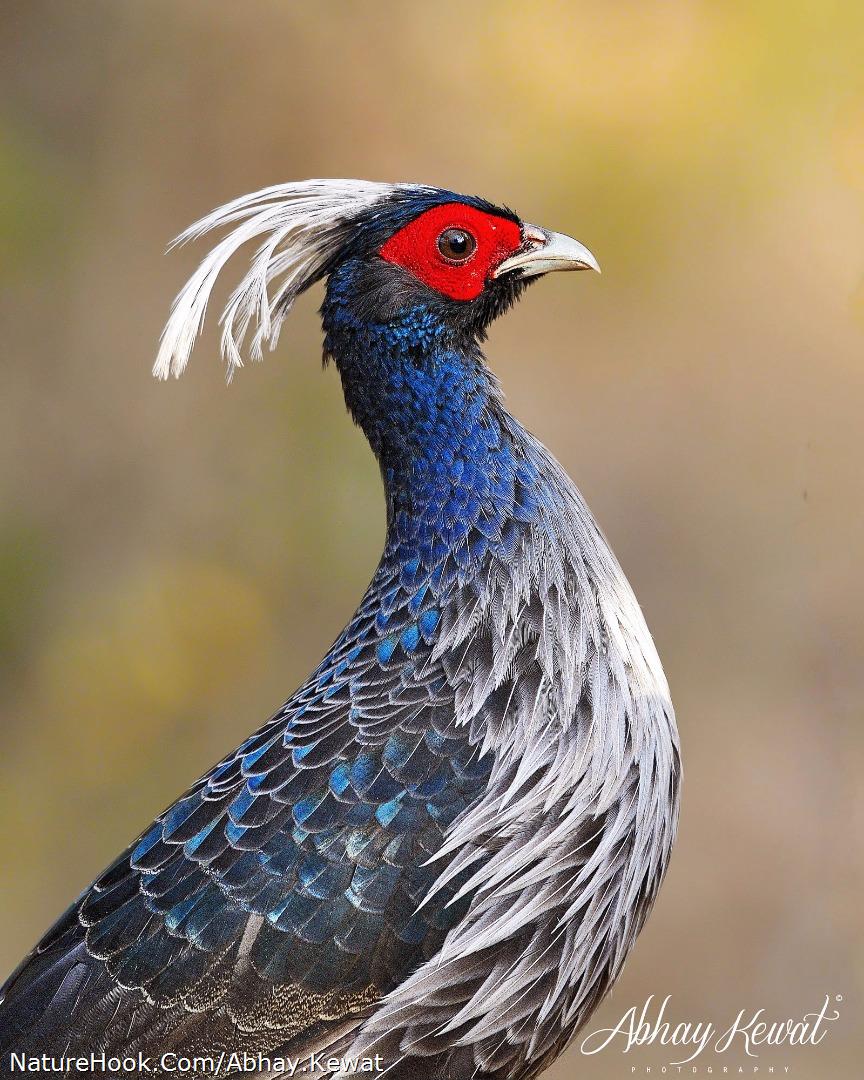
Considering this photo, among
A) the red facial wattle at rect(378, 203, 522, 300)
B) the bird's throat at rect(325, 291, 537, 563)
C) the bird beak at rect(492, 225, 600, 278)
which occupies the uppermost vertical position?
the bird beak at rect(492, 225, 600, 278)

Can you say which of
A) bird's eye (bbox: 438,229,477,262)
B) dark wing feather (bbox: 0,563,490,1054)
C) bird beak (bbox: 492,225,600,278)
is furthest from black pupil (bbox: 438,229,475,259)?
dark wing feather (bbox: 0,563,490,1054)

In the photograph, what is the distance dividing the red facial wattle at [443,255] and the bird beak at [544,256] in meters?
0.06

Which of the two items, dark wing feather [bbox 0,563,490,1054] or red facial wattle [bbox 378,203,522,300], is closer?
dark wing feather [bbox 0,563,490,1054]

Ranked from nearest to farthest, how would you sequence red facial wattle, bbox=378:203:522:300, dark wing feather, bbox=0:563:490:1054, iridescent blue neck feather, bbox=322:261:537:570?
1. dark wing feather, bbox=0:563:490:1054
2. iridescent blue neck feather, bbox=322:261:537:570
3. red facial wattle, bbox=378:203:522:300

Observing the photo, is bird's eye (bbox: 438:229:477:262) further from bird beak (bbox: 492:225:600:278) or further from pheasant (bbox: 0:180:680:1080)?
bird beak (bbox: 492:225:600:278)

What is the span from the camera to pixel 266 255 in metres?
2.93

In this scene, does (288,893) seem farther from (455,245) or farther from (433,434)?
(455,245)

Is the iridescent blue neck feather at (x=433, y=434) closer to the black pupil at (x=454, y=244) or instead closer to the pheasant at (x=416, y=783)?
the pheasant at (x=416, y=783)

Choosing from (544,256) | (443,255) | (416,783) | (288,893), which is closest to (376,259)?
(443,255)

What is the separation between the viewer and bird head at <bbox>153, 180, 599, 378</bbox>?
114 inches

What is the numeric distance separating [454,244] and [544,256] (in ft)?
0.81

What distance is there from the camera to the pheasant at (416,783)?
8.18 ft

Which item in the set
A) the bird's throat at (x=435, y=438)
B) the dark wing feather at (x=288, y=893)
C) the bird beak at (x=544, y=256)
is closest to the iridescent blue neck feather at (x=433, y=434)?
the bird's throat at (x=435, y=438)

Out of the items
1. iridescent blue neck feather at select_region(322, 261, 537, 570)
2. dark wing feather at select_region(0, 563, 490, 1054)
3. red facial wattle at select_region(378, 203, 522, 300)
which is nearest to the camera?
dark wing feather at select_region(0, 563, 490, 1054)
